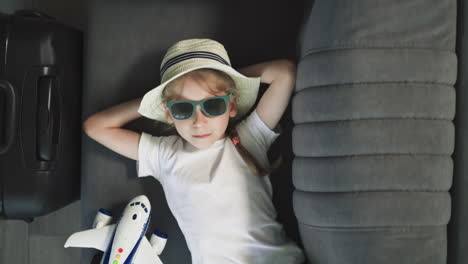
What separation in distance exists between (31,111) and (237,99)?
656mm

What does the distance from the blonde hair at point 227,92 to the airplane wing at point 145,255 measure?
41 centimetres

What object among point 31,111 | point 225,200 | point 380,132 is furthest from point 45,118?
point 380,132

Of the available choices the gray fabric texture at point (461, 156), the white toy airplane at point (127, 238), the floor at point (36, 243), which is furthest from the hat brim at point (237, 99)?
the floor at point (36, 243)

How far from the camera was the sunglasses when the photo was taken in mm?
999

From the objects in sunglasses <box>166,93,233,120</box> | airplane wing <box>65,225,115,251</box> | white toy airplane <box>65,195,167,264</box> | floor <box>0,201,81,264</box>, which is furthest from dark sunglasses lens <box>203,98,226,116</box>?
floor <box>0,201,81,264</box>

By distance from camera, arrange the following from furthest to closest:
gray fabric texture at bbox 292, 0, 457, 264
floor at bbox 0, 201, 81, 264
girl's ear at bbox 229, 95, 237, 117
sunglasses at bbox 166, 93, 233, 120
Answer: floor at bbox 0, 201, 81, 264
girl's ear at bbox 229, 95, 237, 117
sunglasses at bbox 166, 93, 233, 120
gray fabric texture at bbox 292, 0, 457, 264

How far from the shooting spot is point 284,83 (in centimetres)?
108

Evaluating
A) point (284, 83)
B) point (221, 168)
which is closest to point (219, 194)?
point (221, 168)

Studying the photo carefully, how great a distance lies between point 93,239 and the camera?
46.4 inches

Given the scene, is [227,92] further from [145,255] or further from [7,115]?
[7,115]

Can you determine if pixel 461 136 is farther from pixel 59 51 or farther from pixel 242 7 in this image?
pixel 59 51

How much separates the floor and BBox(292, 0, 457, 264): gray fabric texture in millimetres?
1326

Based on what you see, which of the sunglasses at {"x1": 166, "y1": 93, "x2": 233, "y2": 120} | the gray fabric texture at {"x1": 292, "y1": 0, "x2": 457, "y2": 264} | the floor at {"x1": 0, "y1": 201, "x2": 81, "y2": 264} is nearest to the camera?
the gray fabric texture at {"x1": 292, "y1": 0, "x2": 457, "y2": 264}

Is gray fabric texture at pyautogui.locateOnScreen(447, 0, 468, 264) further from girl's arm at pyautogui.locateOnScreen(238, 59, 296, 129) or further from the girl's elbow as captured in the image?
the girl's elbow
